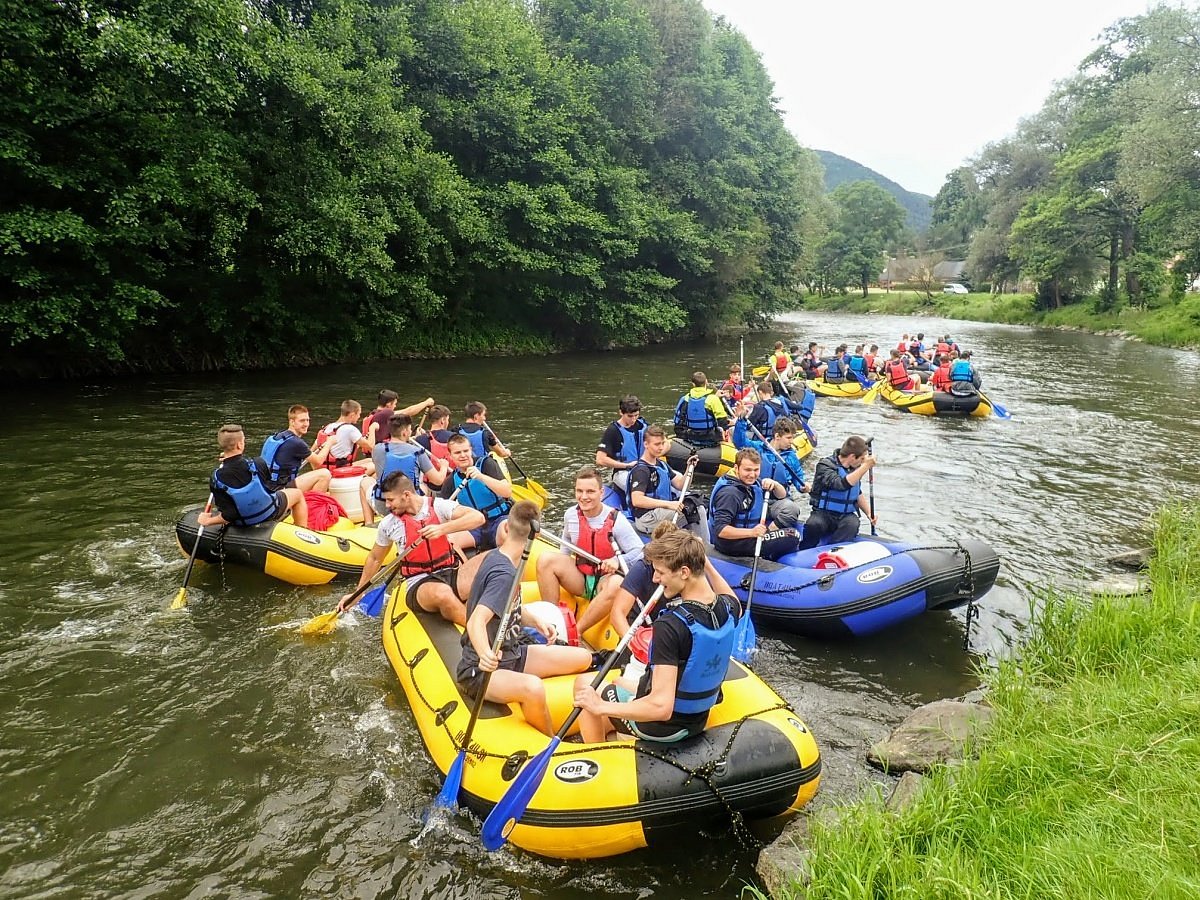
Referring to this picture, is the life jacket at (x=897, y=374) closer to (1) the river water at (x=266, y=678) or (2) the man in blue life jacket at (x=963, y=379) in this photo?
(2) the man in blue life jacket at (x=963, y=379)

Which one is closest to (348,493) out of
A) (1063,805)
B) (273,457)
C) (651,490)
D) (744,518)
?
(273,457)

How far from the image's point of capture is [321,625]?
5.51 metres

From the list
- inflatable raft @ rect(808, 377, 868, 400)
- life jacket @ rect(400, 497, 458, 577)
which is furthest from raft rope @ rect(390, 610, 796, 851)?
inflatable raft @ rect(808, 377, 868, 400)

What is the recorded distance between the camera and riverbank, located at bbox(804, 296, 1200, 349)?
25453mm

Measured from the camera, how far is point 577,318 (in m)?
23.2

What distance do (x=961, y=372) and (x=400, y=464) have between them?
11.2 metres

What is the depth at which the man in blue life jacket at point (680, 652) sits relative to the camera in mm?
3242

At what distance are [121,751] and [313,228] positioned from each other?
1271cm

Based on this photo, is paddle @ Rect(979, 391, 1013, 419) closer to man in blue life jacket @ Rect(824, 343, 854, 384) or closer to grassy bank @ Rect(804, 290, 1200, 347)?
man in blue life jacket @ Rect(824, 343, 854, 384)

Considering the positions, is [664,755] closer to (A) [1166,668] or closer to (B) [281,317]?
(A) [1166,668]

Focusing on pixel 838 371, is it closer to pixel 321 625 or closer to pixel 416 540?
pixel 416 540

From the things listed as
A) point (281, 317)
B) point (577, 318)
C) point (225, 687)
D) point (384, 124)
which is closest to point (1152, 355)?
point (577, 318)

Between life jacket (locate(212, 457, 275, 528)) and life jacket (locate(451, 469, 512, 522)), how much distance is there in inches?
71.3

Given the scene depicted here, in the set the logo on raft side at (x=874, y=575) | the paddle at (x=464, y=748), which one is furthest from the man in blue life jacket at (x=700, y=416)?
the paddle at (x=464, y=748)
